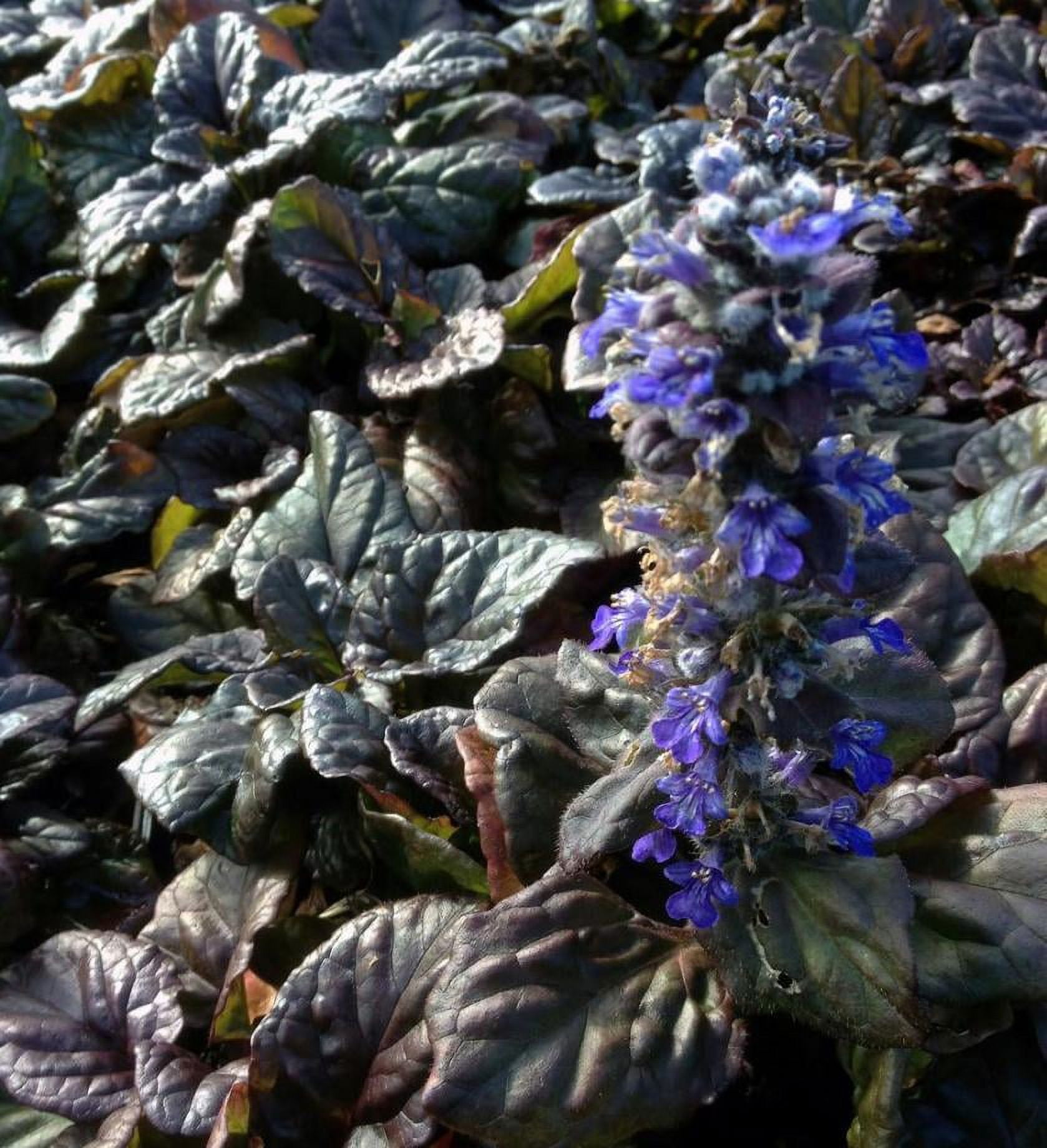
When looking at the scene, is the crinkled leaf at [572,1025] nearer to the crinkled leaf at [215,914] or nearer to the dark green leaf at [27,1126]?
the crinkled leaf at [215,914]

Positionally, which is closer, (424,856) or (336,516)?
(424,856)

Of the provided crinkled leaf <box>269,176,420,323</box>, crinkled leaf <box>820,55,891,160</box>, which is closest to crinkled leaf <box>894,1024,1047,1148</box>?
crinkled leaf <box>269,176,420,323</box>

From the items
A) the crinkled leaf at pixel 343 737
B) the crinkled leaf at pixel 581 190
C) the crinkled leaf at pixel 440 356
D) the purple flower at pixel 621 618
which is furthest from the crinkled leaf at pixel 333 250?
the purple flower at pixel 621 618

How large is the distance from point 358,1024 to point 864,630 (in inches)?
37.7

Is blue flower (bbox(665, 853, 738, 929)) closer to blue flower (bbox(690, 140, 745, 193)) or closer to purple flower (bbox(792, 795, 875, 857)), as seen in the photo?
purple flower (bbox(792, 795, 875, 857))

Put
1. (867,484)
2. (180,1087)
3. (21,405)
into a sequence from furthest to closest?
(21,405) < (180,1087) < (867,484)

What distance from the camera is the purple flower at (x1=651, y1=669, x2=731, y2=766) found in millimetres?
1418

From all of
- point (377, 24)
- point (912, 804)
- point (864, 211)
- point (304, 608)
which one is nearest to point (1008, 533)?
point (912, 804)

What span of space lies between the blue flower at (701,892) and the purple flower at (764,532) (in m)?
0.50

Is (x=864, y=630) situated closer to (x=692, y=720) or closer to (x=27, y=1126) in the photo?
(x=692, y=720)

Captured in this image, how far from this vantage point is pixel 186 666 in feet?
7.84

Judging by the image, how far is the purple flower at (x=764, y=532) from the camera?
3.95 feet

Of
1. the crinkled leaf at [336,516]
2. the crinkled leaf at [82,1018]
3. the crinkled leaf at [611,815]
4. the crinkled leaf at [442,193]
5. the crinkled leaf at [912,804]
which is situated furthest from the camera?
the crinkled leaf at [442,193]

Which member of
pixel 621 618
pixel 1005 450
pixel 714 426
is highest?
pixel 714 426
